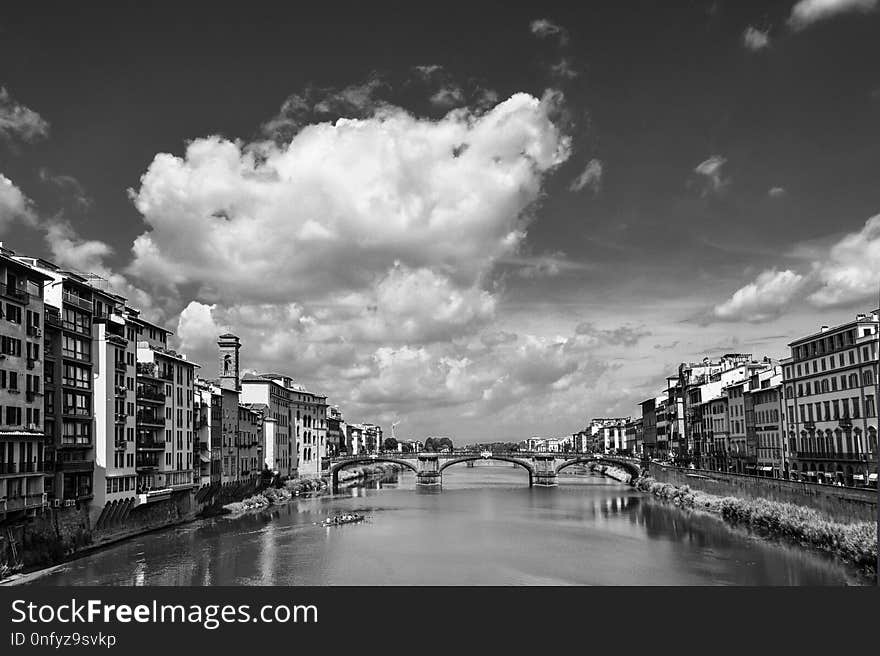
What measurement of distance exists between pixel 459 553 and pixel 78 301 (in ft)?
93.6

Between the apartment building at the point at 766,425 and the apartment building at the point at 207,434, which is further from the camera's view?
the apartment building at the point at 766,425

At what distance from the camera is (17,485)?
39.7 metres

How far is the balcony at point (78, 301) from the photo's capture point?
46.2 metres

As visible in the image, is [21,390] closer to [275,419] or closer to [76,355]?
[76,355]

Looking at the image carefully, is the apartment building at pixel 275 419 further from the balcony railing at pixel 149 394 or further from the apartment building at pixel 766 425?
the apartment building at pixel 766 425

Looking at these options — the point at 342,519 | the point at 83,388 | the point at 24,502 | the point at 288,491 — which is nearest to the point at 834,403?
the point at 342,519

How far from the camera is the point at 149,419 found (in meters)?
57.9

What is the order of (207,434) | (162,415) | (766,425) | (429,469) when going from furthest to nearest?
(429,469) → (766,425) → (207,434) → (162,415)

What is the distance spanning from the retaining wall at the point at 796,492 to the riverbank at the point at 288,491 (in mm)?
45046

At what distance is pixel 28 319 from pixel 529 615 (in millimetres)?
34999

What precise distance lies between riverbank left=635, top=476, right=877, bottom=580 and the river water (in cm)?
119

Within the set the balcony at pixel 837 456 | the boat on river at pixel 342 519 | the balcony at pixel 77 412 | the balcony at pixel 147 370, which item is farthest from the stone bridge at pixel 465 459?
the balcony at pixel 77 412

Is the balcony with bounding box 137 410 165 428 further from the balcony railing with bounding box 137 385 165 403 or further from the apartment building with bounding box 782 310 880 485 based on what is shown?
the apartment building with bounding box 782 310 880 485

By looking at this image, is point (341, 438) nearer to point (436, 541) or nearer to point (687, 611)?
point (436, 541)
